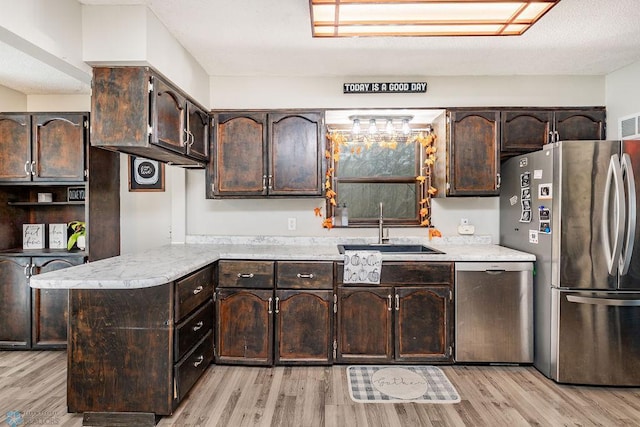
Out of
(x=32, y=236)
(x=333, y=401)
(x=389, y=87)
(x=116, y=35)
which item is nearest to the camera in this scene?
(x=116, y=35)

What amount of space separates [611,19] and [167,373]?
3511mm

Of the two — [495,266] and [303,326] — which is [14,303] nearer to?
[303,326]

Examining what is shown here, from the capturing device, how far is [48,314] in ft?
10.5

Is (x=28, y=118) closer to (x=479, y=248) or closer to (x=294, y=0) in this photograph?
(x=294, y=0)

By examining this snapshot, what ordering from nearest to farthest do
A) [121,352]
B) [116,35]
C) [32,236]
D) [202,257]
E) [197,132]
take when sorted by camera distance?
[121,352]
[116,35]
[202,257]
[197,132]
[32,236]

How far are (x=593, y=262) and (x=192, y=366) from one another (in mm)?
2817

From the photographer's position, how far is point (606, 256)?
2494 millimetres

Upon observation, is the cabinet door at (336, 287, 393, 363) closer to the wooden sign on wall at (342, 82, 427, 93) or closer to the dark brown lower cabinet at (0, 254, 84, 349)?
the wooden sign on wall at (342, 82, 427, 93)

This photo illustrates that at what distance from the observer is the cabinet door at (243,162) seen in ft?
10.5

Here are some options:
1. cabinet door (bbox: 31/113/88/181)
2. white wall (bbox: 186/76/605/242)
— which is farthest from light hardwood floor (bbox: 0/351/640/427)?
cabinet door (bbox: 31/113/88/181)

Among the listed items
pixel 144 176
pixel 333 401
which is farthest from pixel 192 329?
pixel 144 176

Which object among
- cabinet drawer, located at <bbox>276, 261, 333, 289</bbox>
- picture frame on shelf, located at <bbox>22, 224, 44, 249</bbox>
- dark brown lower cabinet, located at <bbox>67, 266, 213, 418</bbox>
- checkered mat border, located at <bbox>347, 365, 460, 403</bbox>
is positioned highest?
picture frame on shelf, located at <bbox>22, 224, 44, 249</bbox>

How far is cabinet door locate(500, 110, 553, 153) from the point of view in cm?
319

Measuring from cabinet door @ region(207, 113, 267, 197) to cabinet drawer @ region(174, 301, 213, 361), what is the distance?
3.33 feet
